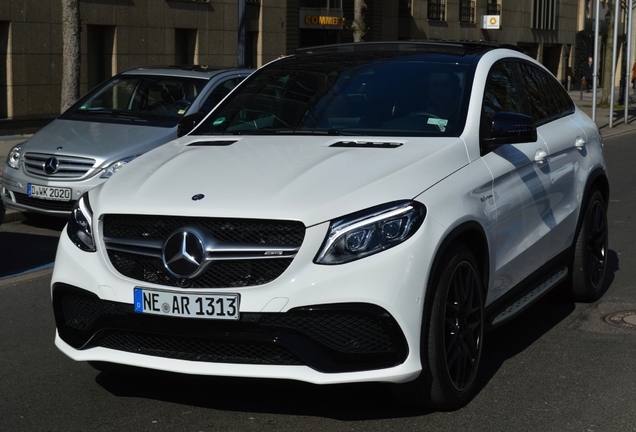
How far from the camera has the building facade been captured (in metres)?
22.4

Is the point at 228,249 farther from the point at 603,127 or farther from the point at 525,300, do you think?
the point at 603,127

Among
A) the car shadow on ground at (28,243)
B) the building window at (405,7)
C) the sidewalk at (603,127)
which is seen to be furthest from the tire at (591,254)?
the building window at (405,7)

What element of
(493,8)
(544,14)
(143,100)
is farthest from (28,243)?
(544,14)

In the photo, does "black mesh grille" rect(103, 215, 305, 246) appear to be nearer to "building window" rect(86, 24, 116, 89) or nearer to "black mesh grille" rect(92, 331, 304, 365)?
"black mesh grille" rect(92, 331, 304, 365)

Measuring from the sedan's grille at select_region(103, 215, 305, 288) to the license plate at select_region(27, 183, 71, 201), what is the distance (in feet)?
19.1

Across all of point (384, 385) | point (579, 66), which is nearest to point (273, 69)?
point (384, 385)

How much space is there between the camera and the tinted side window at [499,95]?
5.47 meters

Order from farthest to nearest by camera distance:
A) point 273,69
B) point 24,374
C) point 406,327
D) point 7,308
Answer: point 7,308
point 273,69
point 24,374
point 406,327

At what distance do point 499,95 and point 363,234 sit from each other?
1892mm

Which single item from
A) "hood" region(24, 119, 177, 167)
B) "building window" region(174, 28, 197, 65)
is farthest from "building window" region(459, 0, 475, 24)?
"hood" region(24, 119, 177, 167)

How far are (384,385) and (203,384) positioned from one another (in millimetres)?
876

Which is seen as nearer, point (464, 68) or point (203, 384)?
point (203, 384)

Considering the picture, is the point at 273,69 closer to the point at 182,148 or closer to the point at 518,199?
the point at 182,148

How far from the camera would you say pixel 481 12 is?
157 ft
